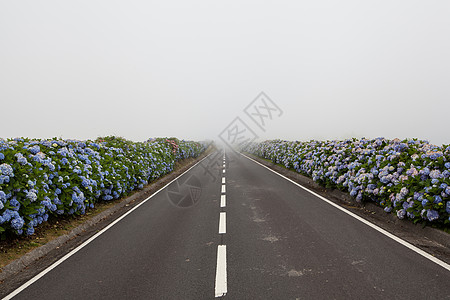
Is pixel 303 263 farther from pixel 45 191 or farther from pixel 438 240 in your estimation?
pixel 45 191

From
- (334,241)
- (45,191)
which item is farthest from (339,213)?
(45,191)

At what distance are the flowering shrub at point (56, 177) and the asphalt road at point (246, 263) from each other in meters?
1.30

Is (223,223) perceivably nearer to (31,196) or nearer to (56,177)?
(31,196)

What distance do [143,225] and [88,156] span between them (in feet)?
11.3

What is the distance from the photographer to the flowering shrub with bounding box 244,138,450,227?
5.10m

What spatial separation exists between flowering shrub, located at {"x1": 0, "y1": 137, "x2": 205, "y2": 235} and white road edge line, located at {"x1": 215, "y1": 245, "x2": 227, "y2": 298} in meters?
3.91

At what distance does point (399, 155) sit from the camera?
686cm

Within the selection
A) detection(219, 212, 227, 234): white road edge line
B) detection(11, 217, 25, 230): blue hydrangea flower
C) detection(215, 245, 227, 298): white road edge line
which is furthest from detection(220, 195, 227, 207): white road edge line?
detection(11, 217, 25, 230): blue hydrangea flower

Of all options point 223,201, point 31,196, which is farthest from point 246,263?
point 223,201

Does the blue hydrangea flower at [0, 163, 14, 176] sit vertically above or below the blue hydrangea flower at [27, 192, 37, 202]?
above

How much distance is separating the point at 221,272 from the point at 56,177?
5.06 m

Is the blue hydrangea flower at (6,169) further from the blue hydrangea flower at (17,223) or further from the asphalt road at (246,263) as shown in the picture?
the asphalt road at (246,263)

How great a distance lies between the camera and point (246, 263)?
4.18 metres

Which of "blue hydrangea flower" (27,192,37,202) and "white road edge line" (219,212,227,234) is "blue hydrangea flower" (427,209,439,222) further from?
"blue hydrangea flower" (27,192,37,202)
